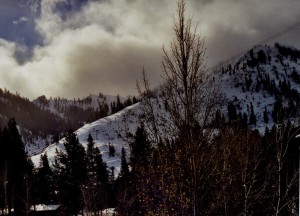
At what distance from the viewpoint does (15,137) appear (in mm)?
55344

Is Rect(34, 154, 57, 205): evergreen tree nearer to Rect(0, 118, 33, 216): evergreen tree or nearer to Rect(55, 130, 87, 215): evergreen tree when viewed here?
Rect(0, 118, 33, 216): evergreen tree

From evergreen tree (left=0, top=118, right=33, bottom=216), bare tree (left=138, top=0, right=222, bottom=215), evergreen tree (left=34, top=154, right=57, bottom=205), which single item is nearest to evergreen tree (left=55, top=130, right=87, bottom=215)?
evergreen tree (left=0, top=118, right=33, bottom=216)

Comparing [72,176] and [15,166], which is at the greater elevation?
[15,166]

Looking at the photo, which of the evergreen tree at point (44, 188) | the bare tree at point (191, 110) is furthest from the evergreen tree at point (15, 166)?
the bare tree at point (191, 110)

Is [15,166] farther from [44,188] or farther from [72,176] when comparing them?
[44,188]

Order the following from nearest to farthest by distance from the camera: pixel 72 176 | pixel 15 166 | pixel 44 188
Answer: pixel 72 176 → pixel 15 166 → pixel 44 188

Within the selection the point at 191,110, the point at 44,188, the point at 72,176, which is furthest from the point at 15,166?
the point at 191,110

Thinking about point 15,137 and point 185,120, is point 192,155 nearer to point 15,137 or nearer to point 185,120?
point 185,120

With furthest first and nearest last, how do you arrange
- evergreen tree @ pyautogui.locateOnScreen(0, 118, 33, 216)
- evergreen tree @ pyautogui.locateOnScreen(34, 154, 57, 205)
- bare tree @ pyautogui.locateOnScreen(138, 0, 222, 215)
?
evergreen tree @ pyautogui.locateOnScreen(34, 154, 57, 205) < evergreen tree @ pyautogui.locateOnScreen(0, 118, 33, 216) < bare tree @ pyautogui.locateOnScreen(138, 0, 222, 215)

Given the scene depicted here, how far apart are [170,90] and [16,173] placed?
43.9 m

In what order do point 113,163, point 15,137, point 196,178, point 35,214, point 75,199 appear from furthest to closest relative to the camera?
point 113,163, point 15,137, point 35,214, point 75,199, point 196,178

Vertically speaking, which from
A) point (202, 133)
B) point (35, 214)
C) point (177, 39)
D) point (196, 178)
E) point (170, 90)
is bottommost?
point (35, 214)

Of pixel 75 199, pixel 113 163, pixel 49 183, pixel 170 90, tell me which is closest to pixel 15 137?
pixel 49 183

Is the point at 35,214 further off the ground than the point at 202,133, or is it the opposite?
the point at 202,133
